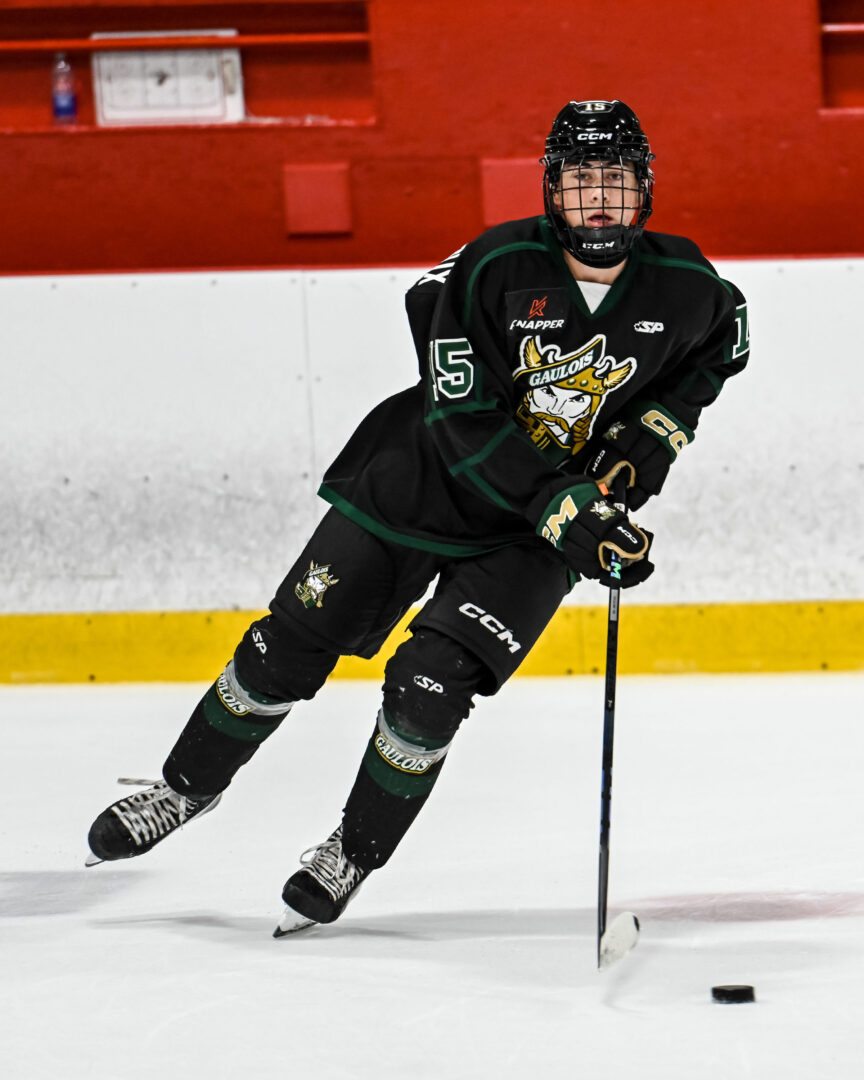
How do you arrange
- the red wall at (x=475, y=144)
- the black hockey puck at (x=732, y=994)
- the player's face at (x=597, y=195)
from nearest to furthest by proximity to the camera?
the black hockey puck at (x=732, y=994) → the player's face at (x=597, y=195) → the red wall at (x=475, y=144)

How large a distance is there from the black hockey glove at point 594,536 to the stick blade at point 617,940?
17.7 inches

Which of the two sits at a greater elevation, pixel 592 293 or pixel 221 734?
pixel 592 293

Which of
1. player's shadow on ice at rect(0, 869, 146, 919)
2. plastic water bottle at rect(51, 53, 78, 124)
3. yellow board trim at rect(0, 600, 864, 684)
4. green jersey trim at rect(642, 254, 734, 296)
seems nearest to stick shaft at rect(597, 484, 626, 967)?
green jersey trim at rect(642, 254, 734, 296)

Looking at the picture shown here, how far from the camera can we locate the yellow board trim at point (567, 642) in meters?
4.58

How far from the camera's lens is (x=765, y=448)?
4.58 metres

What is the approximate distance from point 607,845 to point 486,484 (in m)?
0.54

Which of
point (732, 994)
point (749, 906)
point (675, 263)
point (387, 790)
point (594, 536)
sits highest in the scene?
point (675, 263)

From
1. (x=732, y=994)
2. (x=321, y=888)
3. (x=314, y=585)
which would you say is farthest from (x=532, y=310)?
(x=732, y=994)

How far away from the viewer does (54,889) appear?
2.63 m

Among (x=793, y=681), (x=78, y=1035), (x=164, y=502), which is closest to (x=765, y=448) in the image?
(x=793, y=681)

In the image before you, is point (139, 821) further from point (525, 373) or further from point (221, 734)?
point (525, 373)

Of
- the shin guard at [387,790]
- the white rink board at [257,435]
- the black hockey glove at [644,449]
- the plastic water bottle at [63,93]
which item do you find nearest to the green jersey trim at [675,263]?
the black hockey glove at [644,449]

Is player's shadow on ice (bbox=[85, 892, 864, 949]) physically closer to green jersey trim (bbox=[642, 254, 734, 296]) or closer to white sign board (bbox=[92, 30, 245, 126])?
green jersey trim (bbox=[642, 254, 734, 296])

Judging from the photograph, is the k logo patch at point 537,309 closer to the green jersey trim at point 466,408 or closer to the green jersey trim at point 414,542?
the green jersey trim at point 466,408
